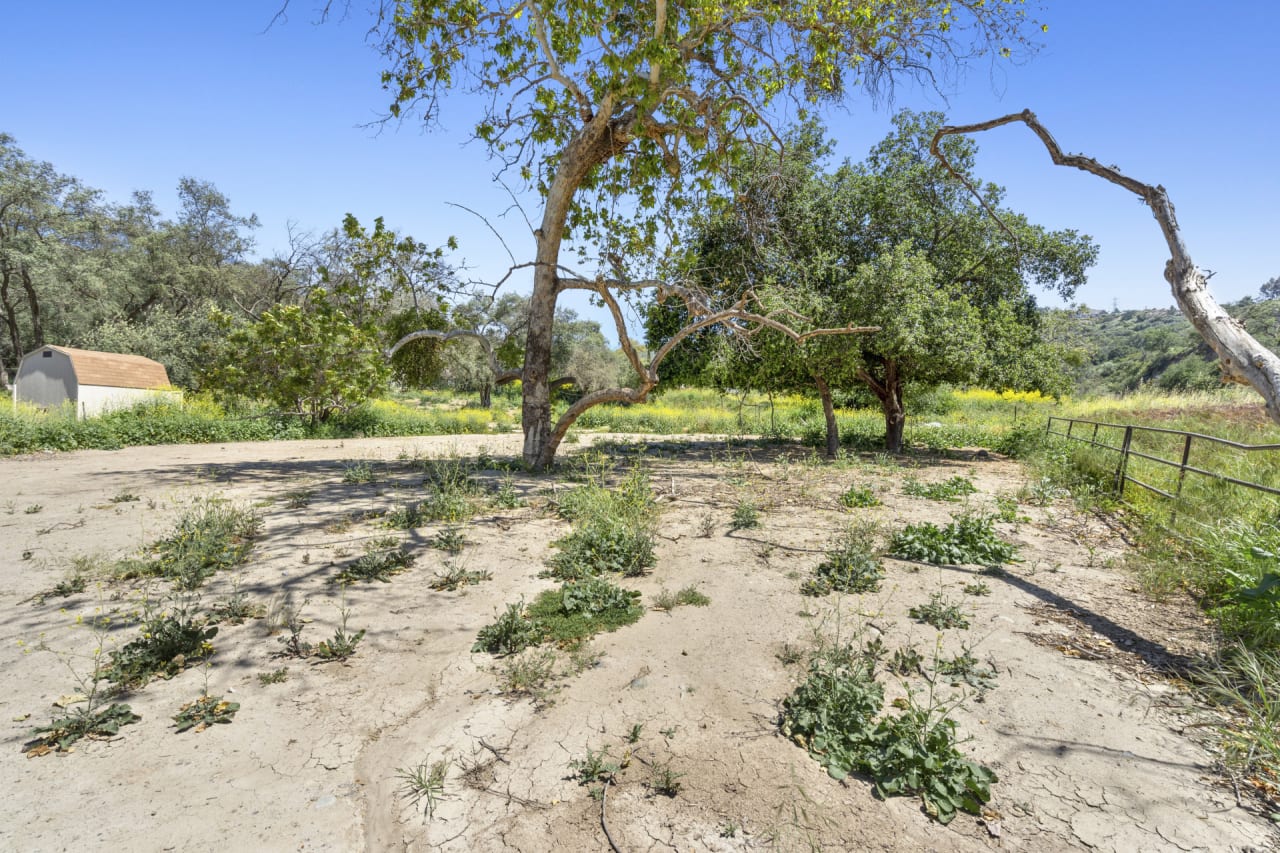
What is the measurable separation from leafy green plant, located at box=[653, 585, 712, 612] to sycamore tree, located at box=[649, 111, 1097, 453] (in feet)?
27.2

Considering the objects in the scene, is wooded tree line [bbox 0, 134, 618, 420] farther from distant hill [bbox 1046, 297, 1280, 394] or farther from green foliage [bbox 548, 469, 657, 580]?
distant hill [bbox 1046, 297, 1280, 394]

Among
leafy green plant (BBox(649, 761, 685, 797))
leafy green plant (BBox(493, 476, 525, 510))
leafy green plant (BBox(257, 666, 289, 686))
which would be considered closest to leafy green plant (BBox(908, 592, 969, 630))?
leafy green plant (BBox(649, 761, 685, 797))

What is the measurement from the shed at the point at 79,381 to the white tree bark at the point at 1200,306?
21.1 m

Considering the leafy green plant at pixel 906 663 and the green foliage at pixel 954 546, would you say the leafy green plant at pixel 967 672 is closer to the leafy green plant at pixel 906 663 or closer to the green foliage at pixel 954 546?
the leafy green plant at pixel 906 663

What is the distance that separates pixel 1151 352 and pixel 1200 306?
65.6 meters

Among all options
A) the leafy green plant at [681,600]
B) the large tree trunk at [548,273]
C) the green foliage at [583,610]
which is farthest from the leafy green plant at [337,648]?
the large tree trunk at [548,273]

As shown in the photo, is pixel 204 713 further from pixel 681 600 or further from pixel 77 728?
pixel 681 600

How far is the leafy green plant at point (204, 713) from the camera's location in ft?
9.48

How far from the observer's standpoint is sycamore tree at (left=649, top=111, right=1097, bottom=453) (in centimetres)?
1230

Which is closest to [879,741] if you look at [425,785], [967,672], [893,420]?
[967,672]

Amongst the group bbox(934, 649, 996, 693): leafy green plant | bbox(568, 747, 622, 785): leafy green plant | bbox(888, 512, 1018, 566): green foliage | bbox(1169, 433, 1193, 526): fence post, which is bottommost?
bbox(568, 747, 622, 785): leafy green plant

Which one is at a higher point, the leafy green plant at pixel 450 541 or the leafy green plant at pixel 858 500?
the leafy green plant at pixel 858 500

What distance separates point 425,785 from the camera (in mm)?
2484

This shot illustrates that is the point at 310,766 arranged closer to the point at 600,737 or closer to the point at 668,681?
the point at 600,737
